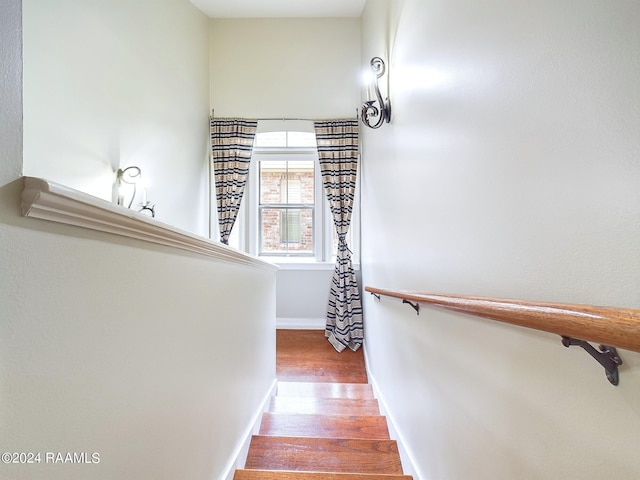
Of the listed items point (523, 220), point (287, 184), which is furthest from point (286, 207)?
point (523, 220)

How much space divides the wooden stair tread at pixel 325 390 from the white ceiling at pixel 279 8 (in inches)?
152

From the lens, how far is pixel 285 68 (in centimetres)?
398

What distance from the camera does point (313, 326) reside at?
161 inches

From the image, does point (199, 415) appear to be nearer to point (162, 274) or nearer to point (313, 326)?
point (162, 274)

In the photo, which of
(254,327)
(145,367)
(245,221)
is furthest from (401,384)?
(245,221)

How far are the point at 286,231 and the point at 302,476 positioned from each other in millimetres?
2959

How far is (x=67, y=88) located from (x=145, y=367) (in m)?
1.93

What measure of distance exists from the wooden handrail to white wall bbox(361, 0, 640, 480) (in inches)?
3.9

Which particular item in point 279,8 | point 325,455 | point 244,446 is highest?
point 279,8

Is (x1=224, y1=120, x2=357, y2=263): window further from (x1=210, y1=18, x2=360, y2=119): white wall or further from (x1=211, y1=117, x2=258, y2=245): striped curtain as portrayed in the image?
(x1=210, y1=18, x2=360, y2=119): white wall

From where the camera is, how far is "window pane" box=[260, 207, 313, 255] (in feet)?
13.9

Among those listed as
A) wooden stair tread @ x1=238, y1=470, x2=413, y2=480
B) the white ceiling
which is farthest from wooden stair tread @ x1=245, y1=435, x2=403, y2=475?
the white ceiling

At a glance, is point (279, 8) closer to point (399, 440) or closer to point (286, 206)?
point (286, 206)

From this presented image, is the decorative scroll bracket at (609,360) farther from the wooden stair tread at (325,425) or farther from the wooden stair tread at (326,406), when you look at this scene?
the wooden stair tread at (326,406)
